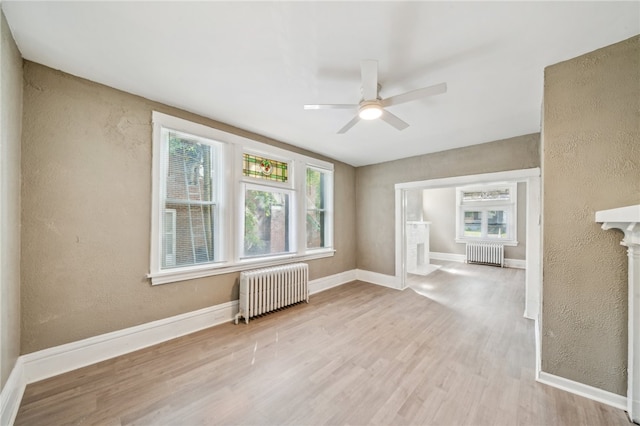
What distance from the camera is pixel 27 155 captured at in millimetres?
1840

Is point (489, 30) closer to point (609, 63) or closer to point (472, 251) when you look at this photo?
point (609, 63)

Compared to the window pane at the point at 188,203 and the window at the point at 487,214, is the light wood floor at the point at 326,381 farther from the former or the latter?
the window at the point at 487,214

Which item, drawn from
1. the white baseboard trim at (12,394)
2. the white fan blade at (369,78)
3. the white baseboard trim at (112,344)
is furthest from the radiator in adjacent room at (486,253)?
the white baseboard trim at (12,394)

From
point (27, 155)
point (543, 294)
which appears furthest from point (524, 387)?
point (27, 155)

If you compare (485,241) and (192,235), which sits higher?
(192,235)

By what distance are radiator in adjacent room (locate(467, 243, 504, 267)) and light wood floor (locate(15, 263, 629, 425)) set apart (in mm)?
4155

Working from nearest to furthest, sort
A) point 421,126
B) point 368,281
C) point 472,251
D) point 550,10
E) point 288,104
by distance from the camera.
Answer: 1. point 550,10
2. point 288,104
3. point 421,126
4. point 368,281
5. point 472,251

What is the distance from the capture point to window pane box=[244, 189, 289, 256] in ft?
11.1

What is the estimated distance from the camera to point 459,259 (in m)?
7.47

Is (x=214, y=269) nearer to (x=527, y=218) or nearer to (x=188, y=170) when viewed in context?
(x=188, y=170)

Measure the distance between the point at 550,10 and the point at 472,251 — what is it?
689 centimetres

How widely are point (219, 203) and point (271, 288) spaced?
134 centimetres

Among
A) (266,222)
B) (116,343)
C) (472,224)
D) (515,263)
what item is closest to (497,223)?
(472,224)

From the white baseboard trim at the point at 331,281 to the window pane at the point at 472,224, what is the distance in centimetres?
467
